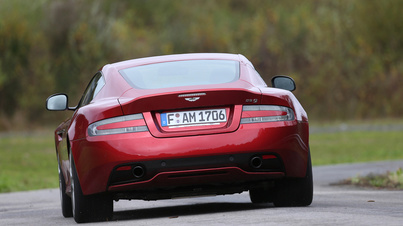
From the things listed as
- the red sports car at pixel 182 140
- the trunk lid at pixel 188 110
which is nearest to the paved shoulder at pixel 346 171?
the red sports car at pixel 182 140

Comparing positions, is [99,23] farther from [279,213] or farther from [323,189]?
[279,213]

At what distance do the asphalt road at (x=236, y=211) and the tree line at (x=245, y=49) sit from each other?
102ft

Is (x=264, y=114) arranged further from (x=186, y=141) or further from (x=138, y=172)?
(x=138, y=172)

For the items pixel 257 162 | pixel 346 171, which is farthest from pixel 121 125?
pixel 346 171

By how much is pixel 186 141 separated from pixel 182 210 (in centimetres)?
198

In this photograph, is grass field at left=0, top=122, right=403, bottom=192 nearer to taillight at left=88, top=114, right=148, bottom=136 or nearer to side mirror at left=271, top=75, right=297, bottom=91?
side mirror at left=271, top=75, right=297, bottom=91

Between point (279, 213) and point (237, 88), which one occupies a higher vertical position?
point (237, 88)

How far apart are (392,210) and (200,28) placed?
45.7 meters

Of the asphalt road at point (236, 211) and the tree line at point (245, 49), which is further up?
the asphalt road at point (236, 211)

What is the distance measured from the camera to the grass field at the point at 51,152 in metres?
21.0

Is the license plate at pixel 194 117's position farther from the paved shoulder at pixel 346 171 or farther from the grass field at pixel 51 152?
the grass field at pixel 51 152

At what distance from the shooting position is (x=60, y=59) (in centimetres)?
4706

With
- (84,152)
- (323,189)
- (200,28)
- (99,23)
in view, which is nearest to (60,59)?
(99,23)

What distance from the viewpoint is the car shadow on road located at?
31.0ft
